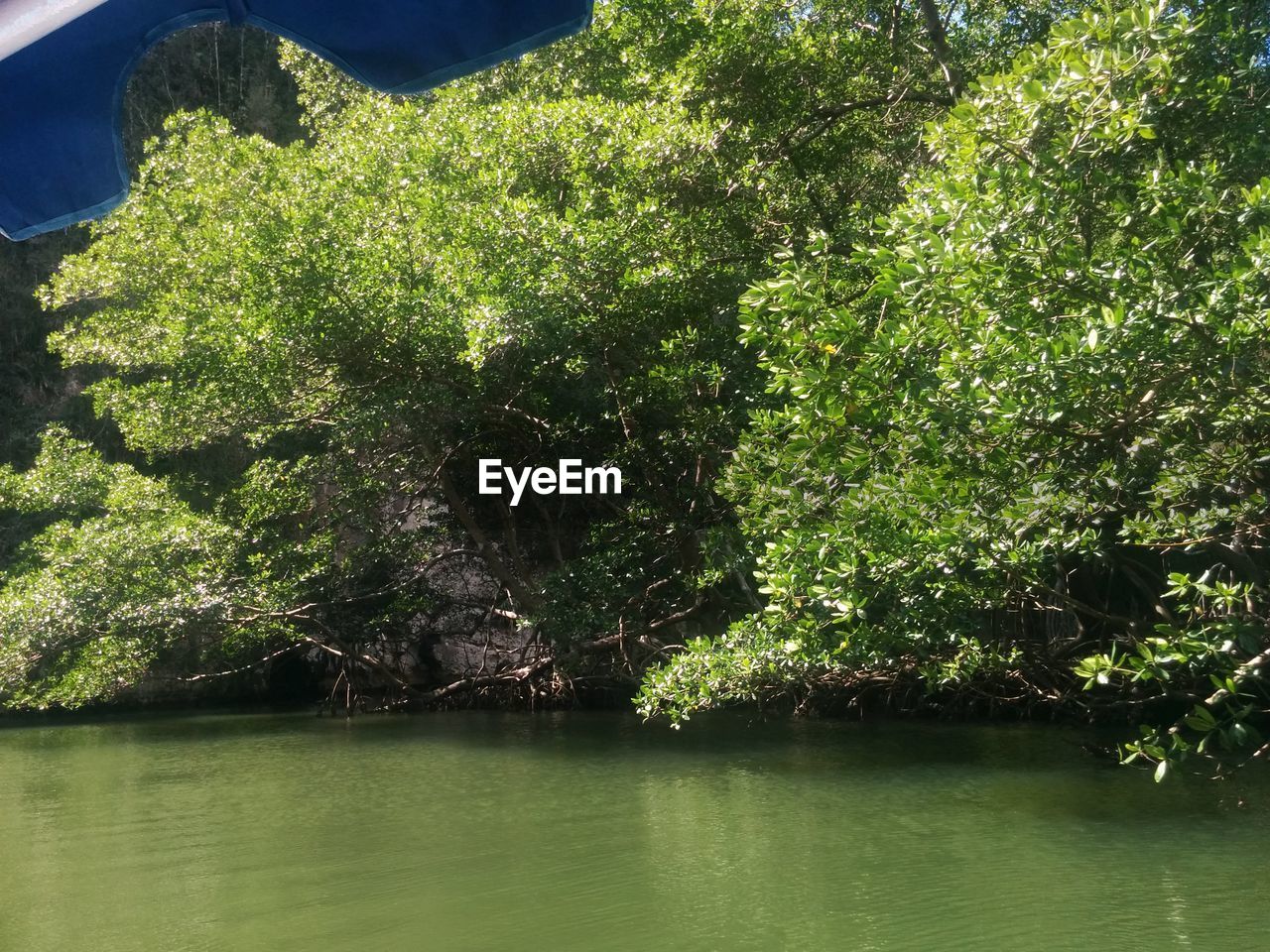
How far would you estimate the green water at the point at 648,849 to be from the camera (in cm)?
470

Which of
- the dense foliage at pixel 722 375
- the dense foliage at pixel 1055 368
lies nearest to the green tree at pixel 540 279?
the dense foliage at pixel 722 375

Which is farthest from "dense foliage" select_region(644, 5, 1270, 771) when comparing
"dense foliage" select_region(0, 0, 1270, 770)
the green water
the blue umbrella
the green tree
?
the blue umbrella

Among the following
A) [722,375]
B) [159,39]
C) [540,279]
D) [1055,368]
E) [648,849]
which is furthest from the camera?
[722,375]

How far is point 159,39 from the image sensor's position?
57.2 inches

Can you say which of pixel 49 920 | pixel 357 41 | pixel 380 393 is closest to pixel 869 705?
pixel 380 393

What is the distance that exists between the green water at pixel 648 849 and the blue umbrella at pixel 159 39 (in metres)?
3.74

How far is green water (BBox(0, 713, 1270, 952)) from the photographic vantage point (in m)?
4.70

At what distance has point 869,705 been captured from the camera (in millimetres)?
10242

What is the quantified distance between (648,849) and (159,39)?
5200 mm

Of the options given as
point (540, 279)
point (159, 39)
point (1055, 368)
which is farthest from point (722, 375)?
point (159, 39)

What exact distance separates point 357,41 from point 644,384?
7.99m

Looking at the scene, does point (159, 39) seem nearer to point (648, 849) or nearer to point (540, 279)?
point (648, 849)

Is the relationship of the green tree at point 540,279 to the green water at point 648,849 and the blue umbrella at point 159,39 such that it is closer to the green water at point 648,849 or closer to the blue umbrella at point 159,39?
the green water at point 648,849

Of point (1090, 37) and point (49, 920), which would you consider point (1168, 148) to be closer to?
point (1090, 37)
